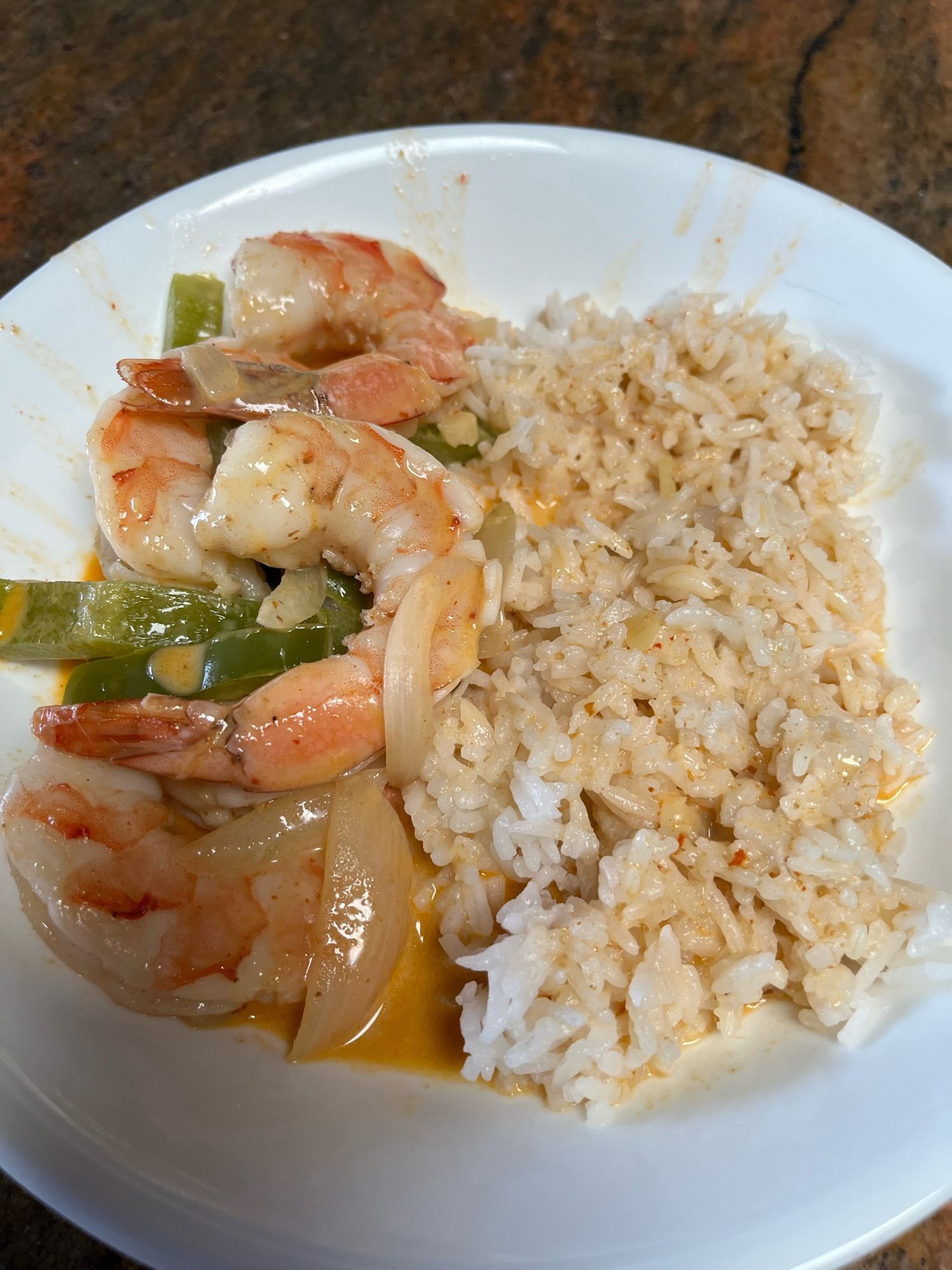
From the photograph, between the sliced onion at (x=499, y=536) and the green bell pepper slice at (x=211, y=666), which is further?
the sliced onion at (x=499, y=536)

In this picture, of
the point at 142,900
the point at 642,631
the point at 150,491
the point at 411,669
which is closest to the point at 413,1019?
the point at 142,900

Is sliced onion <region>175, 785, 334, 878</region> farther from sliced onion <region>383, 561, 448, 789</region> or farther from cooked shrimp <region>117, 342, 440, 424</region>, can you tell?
cooked shrimp <region>117, 342, 440, 424</region>

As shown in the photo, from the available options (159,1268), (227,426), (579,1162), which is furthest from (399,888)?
(227,426)

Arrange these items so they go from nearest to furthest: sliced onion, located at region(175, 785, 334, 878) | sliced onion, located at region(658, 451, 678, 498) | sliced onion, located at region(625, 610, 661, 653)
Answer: sliced onion, located at region(175, 785, 334, 878), sliced onion, located at region(625, 610, 661, 653), sliced onion, located at region(658, 451, 678, 498)

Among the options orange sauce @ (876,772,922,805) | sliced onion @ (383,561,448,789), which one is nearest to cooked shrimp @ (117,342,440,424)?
sliced onion @ (383,561,448,789)

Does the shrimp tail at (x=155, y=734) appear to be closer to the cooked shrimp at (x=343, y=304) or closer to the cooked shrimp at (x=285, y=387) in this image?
the cooked shrimp at (x=285, y=387)

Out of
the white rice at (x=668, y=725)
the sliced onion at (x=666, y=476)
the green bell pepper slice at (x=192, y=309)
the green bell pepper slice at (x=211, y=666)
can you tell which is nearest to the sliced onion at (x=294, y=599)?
the green bell pepper slice at (x=211, y=666)

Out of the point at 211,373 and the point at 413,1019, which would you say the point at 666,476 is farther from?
the point at 413,1019
